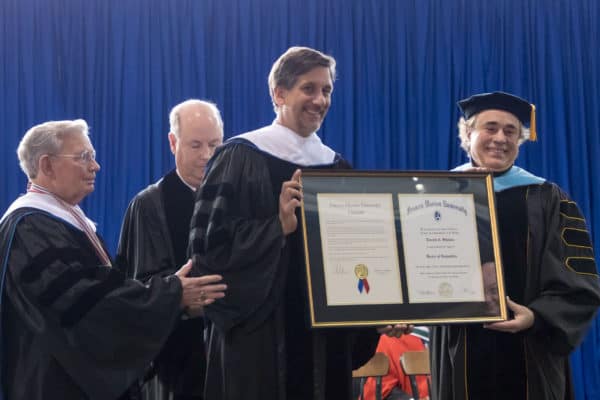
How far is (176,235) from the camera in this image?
13.7 ft

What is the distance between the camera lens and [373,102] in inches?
293

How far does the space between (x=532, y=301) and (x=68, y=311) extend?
6.68ft

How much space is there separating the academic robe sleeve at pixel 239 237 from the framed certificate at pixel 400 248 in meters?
0.16

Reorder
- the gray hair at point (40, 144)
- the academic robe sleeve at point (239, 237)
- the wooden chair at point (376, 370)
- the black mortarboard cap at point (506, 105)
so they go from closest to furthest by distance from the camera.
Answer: the academic robe sleeve at point (239, 237) → the gray hair at point (40, 144) → the black mortarboard cap at point (506, 105) → the wooden chair at point (376, 370)

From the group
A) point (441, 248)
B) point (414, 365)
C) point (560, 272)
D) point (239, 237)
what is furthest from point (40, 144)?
point (414, 365)

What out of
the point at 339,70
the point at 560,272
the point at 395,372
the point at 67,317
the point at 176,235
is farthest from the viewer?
the point at 339,70

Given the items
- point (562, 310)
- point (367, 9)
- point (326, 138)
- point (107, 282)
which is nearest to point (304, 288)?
point (107, 282)

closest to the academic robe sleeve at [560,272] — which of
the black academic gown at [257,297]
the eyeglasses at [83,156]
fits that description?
the black academic gown at [257,297]

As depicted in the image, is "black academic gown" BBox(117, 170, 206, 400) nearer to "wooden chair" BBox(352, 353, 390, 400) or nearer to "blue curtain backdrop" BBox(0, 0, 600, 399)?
"wooden chair" BBox(352, 353, 390, 400)

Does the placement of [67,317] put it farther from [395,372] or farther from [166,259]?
[395,372]

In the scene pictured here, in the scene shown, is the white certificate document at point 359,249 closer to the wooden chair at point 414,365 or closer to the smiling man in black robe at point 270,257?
the smiling man in black robe at point 270,257

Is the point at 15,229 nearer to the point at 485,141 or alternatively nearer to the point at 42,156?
the point at 42,156

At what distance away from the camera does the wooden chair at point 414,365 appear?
608cm

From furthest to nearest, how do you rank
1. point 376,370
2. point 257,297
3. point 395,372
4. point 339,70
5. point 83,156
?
point 339,70
point 395,372
point 376,370
point 83,156
point 257,297
